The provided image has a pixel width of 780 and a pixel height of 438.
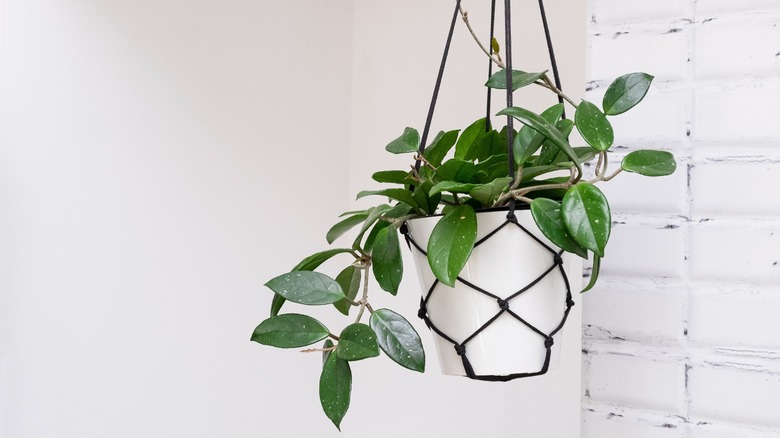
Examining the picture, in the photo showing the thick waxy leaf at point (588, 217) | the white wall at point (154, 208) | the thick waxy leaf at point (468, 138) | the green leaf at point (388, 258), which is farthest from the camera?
the white wall at point (154, 208)

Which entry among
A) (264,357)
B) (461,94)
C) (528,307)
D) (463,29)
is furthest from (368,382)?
(528,307)

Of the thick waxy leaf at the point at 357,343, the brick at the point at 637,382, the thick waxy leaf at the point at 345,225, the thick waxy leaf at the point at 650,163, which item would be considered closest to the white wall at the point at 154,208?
the thick waxy leaf at the point at 345,225

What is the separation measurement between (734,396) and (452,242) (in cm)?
40

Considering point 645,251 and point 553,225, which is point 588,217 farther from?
point 645,251

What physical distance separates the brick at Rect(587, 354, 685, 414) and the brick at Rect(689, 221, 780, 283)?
0.38ft

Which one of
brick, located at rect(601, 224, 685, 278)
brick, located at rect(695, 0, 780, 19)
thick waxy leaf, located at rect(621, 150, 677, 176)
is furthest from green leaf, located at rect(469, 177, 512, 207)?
brick, located at rect(695, 0, 780, 19)

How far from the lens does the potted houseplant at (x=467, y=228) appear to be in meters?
0.62

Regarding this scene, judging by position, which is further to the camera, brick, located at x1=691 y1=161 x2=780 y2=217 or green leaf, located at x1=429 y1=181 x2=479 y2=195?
brick, located at x1=691 y1=161 x2=780 y2=217

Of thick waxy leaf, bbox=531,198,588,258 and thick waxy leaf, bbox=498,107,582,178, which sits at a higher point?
thick waxy leaf, bbox=498,107,582,178

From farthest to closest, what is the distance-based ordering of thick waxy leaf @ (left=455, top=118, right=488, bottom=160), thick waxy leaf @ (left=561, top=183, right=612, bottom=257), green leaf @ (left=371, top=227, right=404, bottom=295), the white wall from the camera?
1. the white wall
2. thick waxy leaf @ (left=455, top=118, right=488, bottom=160)
3. green leaf @ (left=371, top=227, right=404, bottom=295)
4. thick waxy leaf @ (left=561, top=183, right=612, bottom=257)

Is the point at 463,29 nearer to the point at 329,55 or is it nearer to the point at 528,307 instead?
the point at 329,55

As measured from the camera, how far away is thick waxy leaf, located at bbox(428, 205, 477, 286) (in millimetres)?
620

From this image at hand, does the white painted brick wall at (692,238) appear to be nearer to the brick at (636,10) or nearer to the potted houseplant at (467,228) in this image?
the brick at (636,10)

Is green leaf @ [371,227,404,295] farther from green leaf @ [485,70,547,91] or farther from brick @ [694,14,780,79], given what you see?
brick @ [694,14,780,79]
